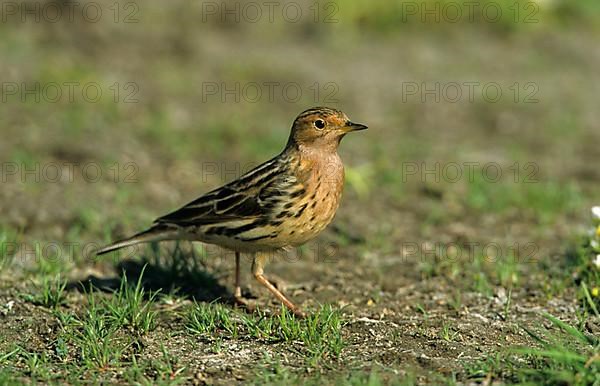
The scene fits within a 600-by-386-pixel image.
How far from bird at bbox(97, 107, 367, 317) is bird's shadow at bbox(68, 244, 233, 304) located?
1.00ft

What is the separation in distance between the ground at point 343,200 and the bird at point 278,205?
409mm

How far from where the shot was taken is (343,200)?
935 cm

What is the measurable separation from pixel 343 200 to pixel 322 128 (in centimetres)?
289

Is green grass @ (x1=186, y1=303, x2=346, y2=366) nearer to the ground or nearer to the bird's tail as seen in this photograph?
the ground

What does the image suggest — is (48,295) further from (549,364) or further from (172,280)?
(549,364)

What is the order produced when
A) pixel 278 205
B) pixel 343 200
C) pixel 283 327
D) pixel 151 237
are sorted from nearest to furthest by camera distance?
pixel 283 327 < pixel 278 205 < pixel 151 237 < pixel 343 200

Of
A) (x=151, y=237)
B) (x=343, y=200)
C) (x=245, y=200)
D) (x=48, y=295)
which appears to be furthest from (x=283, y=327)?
(x=343, y=200)

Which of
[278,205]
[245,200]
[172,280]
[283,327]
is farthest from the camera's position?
[172,280]

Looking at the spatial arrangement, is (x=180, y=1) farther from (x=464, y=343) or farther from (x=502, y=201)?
(x=464, y=343)

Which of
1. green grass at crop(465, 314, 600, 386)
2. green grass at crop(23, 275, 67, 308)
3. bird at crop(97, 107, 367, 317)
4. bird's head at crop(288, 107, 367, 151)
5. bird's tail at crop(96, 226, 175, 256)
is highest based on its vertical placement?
bird's head at crop(288, 107, 367, 151)

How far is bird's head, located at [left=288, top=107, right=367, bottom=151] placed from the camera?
21.4 ft

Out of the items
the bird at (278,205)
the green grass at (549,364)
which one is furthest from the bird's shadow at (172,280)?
the green grass at (549,364)

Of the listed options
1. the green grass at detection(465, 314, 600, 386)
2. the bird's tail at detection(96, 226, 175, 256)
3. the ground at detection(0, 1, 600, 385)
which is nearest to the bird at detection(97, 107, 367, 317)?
the bird's tail at detection(96, 226, 175, 256)

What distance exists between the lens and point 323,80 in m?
13.3
